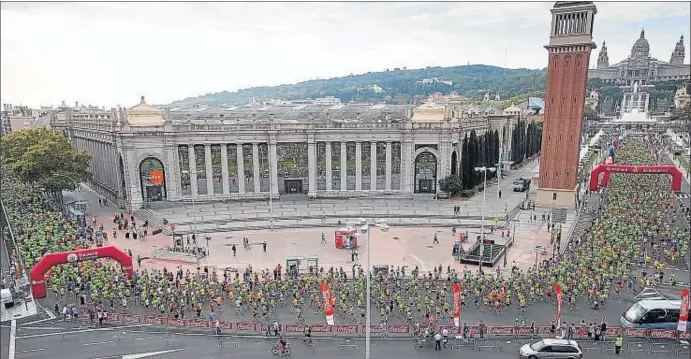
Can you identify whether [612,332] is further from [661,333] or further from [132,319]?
[132,319]

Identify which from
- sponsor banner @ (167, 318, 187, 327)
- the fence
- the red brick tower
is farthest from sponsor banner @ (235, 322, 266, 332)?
the red brick tower

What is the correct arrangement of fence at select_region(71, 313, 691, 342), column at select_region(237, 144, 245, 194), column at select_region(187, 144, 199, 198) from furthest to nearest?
column at select_region(237, 144, 245, 194), column at select_region(187, 144, 199, 198), fence at select_region(71, 313, 691, 342)

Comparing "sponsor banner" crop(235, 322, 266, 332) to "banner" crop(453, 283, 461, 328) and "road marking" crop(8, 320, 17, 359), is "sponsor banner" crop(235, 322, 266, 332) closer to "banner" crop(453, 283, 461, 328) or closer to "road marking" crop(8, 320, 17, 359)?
"banner" crop(453, 283, 461, 328)

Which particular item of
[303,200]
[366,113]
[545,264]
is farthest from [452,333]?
[366,113]

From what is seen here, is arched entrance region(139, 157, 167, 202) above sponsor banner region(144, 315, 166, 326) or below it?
above

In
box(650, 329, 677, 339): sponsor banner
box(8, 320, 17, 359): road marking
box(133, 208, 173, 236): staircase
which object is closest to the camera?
box(8, 320, 17, 359): road marking

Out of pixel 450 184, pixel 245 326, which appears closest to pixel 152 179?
pixel 450 184

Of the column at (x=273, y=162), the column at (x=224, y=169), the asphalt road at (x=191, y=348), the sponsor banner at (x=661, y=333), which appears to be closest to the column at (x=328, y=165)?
the column at (x=273, y=162)

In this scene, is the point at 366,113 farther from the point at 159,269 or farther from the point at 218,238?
the point at 159,269

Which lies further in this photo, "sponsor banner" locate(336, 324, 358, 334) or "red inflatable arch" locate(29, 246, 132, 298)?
"red inflatable arch" locate(29, 246, 132, 298)
